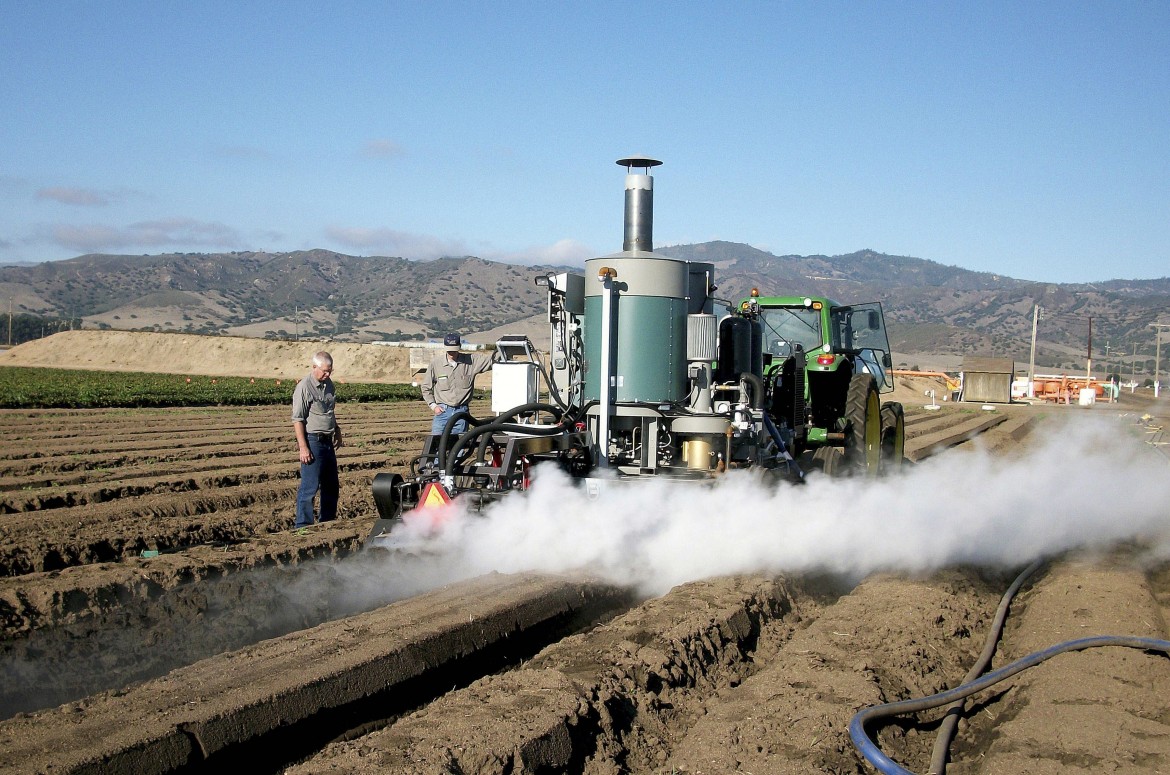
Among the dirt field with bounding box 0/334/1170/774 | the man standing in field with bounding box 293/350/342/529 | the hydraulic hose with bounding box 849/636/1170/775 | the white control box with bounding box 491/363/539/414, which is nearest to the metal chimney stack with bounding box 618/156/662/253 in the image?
the white control box with bounding box 491/363/539/414

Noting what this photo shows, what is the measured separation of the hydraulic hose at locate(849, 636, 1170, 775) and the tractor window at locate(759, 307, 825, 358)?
21.6 ft

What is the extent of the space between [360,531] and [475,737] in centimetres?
530

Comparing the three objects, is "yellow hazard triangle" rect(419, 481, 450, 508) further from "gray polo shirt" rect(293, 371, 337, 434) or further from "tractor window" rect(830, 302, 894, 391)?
"tractor window" rect(830, 302, 894, 391)

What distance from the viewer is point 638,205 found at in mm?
9500

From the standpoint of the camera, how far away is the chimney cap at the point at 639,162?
9.42 m

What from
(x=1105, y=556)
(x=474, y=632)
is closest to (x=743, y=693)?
(x=474, y=632)

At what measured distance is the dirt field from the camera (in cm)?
485

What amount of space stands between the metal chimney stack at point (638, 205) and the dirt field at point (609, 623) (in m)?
2.34

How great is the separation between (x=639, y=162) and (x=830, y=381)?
482cm

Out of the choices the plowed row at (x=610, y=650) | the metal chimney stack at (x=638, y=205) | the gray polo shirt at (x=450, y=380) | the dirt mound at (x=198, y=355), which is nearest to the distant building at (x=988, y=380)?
the dirt mound at (x=198, y=355)

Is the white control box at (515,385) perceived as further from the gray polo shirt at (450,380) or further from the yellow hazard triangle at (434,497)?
the gray polo shirt at (450,380)

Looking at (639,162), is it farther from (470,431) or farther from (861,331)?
(861,331)

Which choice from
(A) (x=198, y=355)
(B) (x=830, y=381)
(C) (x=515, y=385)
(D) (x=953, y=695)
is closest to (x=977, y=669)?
(D) (x=953, y=695)

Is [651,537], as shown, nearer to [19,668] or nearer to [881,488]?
[881,488]
